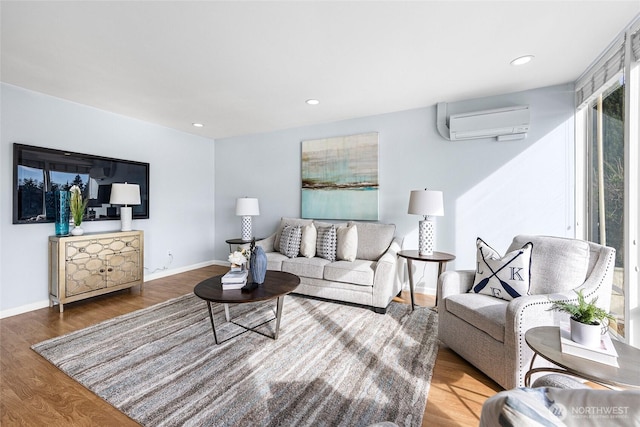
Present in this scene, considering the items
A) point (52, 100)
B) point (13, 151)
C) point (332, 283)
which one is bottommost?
point (332, 283)

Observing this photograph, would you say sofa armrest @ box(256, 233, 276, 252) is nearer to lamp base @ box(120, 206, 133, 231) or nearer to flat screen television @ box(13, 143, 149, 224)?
lamp base @ box(120, 206, 133, 231)

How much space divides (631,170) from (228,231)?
5162 millimetres

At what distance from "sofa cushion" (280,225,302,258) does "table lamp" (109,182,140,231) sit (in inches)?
79.5

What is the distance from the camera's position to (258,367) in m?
2.00

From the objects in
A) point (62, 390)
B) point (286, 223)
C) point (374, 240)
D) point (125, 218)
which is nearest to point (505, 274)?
point (374, 240)

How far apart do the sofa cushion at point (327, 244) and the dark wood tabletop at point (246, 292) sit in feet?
2.93

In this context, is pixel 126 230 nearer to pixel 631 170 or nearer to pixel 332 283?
pixel 332 283

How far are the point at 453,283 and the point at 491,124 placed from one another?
1958mm

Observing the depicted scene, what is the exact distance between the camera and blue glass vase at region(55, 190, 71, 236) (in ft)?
10.5

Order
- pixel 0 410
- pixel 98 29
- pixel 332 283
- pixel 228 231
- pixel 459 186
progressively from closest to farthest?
pixel 0 410 → pixel 98 29 → pixel 332 283 → pixel 459 186 → pixel 228 231

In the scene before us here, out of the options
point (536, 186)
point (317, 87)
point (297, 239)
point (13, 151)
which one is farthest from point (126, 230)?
point (536, 186)

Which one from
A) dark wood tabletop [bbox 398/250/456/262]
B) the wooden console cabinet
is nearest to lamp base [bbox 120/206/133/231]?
the wooden console cabinet

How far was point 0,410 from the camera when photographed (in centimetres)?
160

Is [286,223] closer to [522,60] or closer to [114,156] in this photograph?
[114,156]
